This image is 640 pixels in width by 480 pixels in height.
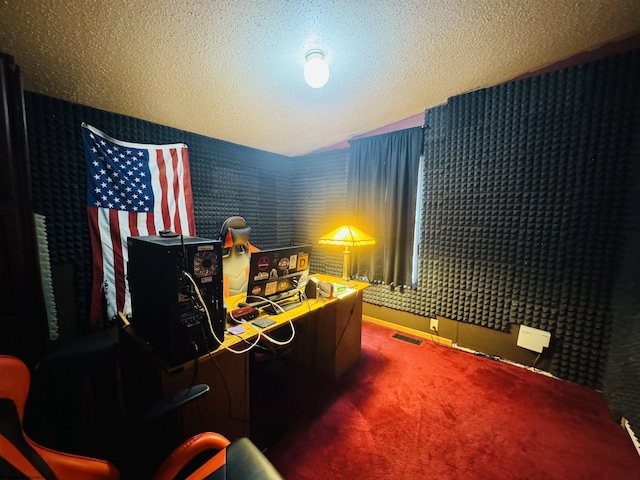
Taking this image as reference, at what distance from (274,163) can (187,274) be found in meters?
3.12

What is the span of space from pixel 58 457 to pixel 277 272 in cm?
135

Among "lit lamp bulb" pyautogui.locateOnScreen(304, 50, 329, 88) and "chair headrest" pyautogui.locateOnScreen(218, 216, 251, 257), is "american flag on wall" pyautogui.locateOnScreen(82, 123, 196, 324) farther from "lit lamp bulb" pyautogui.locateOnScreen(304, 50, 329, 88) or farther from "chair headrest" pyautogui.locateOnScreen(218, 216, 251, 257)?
"lit lamp bulb" pyautogui.locateOnScreen(304, 50, 329, 88)

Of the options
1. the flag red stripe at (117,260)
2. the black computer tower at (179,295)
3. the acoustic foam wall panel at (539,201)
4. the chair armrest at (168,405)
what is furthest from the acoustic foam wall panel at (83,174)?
the acoustic foam wall panel at (539,201)

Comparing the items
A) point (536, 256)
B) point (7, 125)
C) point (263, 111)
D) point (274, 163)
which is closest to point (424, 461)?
point (536, 256)

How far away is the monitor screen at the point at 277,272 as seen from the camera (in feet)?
5.89

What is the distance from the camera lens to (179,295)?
1103mm

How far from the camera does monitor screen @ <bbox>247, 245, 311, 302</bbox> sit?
Answer: 5.89ft

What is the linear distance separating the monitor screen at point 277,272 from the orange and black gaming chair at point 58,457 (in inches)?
38.0

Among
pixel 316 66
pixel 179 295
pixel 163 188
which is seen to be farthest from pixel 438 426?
pixel 163 188

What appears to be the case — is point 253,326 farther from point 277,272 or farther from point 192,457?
point 192,457

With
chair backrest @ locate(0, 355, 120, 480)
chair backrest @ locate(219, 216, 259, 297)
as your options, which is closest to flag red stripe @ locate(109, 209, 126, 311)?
chair backrest @ locate(219, 216, 259, 297)

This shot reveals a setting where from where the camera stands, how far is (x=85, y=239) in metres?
2.25

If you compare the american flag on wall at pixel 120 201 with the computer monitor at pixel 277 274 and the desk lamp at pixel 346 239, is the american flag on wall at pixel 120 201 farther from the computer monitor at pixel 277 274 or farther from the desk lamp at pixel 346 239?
the desk lamp at pixel 346 239

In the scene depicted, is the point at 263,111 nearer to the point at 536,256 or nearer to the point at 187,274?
the point at 187,274
